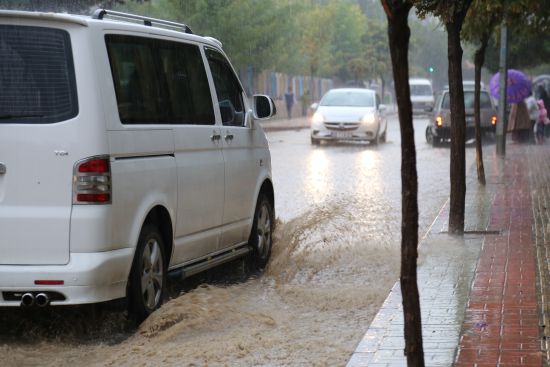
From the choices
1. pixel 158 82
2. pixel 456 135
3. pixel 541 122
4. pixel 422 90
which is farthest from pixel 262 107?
pixel 422 90

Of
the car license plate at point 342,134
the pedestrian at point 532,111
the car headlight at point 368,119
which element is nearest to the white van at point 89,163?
the car license plate at point 342,134

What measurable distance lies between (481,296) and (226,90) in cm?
274

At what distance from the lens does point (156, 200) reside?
725cm

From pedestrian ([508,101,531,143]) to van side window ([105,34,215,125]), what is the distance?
86.4 ft

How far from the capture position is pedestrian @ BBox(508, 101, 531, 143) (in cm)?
3378

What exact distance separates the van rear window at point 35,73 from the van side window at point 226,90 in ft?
7.13

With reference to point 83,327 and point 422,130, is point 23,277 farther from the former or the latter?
point 422,130

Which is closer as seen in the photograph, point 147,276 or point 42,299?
point 42,299

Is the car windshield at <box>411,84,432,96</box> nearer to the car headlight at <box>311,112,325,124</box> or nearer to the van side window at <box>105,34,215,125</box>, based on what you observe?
the car headlight at <box>311,112,325,124</box>

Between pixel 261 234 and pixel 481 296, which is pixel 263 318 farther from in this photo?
pixel 261 234

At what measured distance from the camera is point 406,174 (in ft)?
16.0

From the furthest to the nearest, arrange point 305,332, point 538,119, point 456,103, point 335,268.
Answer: point 538,119, point 456,103, point 335,268, point 305,332

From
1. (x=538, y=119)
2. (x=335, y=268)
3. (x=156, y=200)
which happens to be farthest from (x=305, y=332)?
(x=538, y=119)

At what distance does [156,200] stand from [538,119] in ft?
95.9
